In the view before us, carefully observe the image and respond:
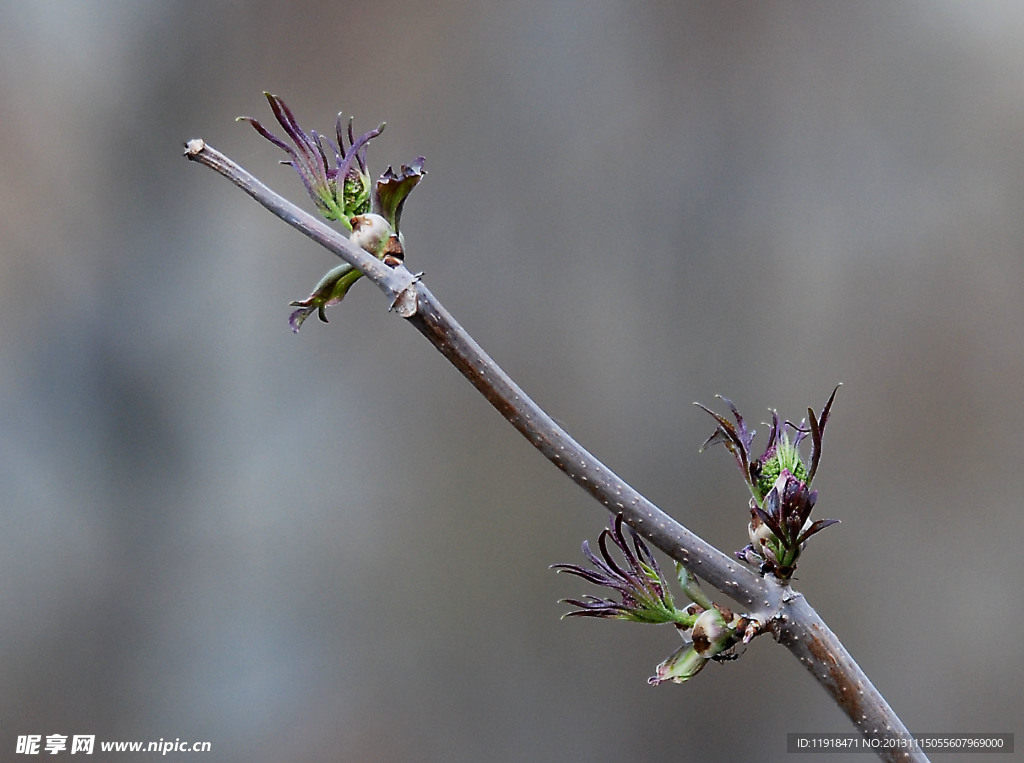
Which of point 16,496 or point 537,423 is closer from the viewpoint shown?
point 537,423

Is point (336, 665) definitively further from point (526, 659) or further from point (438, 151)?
point (438, 151)

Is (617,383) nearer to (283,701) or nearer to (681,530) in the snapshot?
(283,701)

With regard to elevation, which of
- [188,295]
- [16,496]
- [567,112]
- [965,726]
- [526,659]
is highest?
[567,112]

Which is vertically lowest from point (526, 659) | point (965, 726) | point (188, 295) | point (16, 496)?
point (965, 726)

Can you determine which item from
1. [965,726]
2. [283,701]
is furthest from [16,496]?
[965,726]

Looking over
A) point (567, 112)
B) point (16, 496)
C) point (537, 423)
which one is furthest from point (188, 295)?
point (537, 423)

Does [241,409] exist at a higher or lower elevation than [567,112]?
lower
